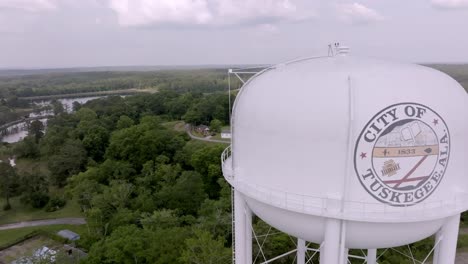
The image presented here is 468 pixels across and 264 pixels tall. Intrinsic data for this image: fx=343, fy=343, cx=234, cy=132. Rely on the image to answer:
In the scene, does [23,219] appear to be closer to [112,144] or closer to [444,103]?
[112,144]

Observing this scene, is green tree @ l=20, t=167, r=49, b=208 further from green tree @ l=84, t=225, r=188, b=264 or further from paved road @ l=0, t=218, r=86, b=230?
green tree @ l=84, t=225, r=188, b=264

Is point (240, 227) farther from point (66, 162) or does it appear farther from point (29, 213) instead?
point (66, 162)

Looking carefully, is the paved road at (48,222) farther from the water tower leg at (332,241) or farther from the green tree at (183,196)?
the water tower leg at (332,241)

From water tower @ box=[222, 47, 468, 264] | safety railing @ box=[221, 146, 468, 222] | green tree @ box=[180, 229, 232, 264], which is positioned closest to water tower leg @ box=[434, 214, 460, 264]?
water tower @ box=[222, 47, 468, 264]

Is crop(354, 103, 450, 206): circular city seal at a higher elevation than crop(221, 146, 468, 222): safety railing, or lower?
higher

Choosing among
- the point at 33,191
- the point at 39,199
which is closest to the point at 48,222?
the point at 39,199

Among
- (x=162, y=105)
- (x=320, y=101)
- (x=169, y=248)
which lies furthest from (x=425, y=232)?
(x=162, y=105)
